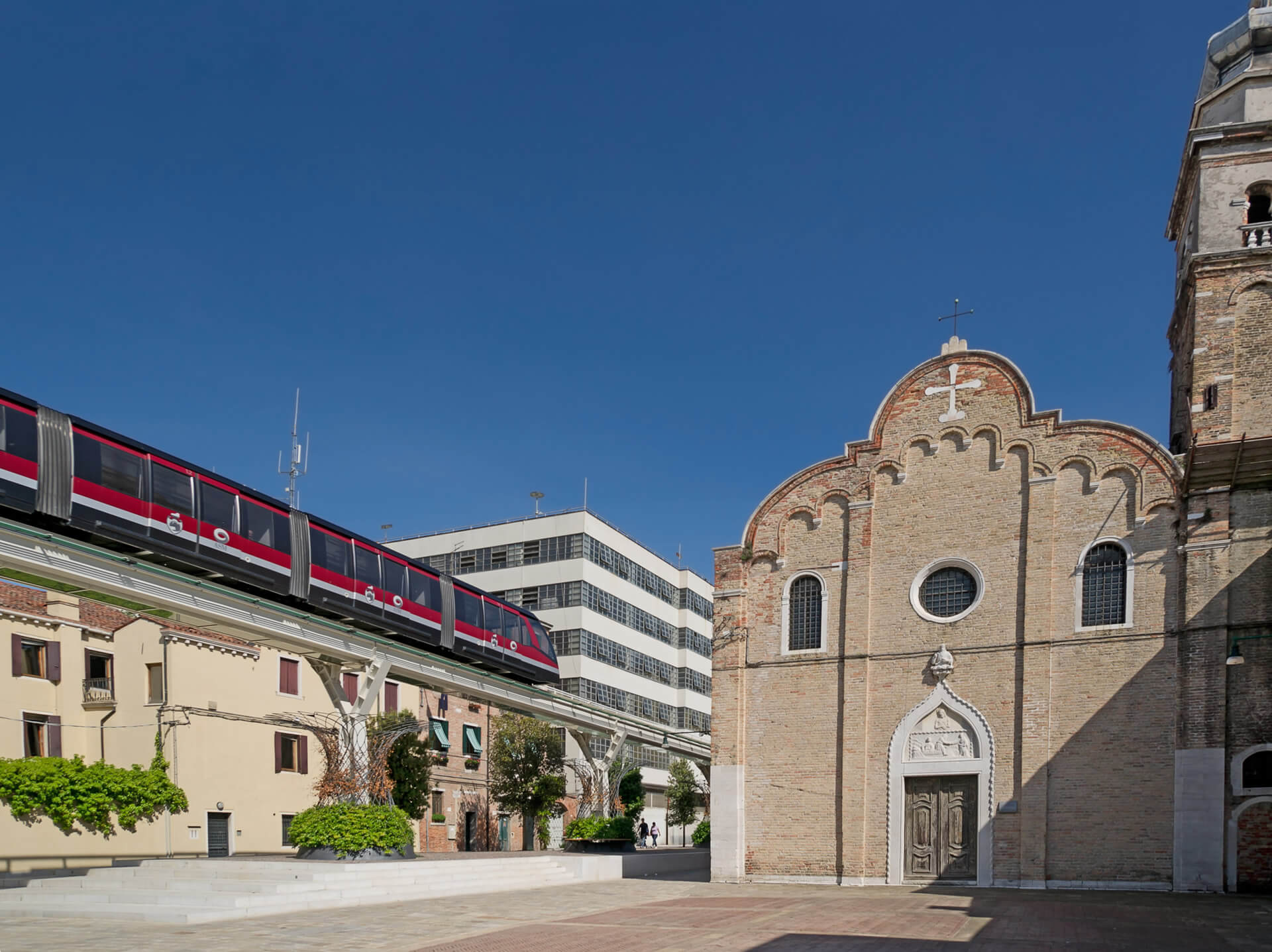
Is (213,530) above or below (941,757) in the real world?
above

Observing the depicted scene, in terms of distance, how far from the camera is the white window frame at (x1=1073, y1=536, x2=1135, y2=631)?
77.5 feet

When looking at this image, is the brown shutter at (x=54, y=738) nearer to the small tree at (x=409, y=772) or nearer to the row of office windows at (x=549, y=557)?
the small tree at (x=409, y=772)

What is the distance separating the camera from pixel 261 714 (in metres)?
35.6

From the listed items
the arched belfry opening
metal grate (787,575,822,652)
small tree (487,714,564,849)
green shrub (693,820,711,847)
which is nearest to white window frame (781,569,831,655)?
metal grate (787,575,822,652)

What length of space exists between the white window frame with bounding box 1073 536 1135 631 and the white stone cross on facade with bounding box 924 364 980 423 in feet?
14.4

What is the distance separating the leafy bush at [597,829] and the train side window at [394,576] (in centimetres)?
1004

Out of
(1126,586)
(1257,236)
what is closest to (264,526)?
(1126,586)

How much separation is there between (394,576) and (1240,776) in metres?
18.4

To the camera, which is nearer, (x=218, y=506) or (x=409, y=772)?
(x=218, y=506)

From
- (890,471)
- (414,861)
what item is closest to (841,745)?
(890,471)

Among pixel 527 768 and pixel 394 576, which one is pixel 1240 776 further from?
pixel 527 768

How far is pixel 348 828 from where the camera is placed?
21859mm

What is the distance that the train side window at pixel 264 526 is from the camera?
2112 cm

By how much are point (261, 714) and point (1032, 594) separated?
2434 cm
